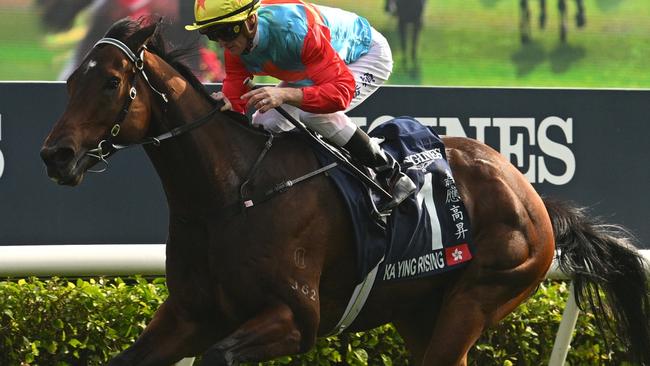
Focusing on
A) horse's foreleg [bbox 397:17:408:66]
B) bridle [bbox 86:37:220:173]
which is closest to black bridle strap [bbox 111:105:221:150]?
bridle [bbox 86:37:220:173]

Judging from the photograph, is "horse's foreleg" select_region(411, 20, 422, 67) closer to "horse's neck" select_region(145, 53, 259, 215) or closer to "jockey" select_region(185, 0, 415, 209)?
"jockey" select_region(185, 0, 415, 209)

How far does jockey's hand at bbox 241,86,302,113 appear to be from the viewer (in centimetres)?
359

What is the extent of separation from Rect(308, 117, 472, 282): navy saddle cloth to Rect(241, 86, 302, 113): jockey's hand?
0.99 ft

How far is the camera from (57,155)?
3.26 metres

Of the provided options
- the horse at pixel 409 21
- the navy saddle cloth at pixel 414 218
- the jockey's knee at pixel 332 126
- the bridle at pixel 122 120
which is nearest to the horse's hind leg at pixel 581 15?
the horse at pixel 409 21

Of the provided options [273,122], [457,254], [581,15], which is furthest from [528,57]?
[273,122]

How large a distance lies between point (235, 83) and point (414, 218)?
0.73 metres

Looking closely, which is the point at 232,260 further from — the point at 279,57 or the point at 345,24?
the point at 345,24

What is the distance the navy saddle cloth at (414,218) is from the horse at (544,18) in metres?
1.79

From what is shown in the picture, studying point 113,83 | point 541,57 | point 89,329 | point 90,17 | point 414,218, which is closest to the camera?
point 113,83

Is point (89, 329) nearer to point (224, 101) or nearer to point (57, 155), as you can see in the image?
point (224, 101)

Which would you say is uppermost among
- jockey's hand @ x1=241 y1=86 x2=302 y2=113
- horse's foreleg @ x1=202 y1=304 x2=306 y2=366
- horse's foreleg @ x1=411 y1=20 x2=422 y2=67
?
jockey's hand @ x1=241 y1=86 x2=302 y2=113

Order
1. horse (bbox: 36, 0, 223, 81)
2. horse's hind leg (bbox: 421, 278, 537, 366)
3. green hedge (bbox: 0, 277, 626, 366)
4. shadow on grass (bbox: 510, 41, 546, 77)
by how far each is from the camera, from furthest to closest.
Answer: shadow on grass (bbox: 510, 41, 546, 77) → horse (bbox: 36, 0, 223, 81) → green hedge (bbox: 0, 277, 626, 366) → horse's hind leg (bbox: 421, 278, 537, 366)

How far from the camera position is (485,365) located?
5000 mm
